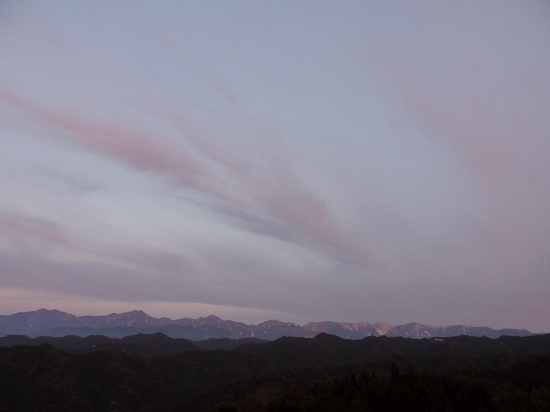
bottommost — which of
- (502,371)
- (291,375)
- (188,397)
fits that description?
(188,397)

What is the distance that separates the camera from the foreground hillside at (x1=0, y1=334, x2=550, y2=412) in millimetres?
59906

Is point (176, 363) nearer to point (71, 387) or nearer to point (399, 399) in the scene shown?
point (71, 387)

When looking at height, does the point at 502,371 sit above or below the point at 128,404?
above

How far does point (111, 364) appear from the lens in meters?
163

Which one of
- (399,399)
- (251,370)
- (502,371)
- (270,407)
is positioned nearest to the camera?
(399,399)

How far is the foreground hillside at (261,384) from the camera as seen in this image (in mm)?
59906

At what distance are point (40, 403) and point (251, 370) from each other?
97381 mm

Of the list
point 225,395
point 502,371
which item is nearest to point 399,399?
point 502,371

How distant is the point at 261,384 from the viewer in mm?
128375

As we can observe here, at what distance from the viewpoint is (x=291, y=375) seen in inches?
5871

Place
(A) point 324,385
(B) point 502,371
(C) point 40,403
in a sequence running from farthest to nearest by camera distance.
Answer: (C) point 40,403 → (B) point 502,371 → (A) point 324,385

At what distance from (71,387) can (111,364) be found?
2374cm

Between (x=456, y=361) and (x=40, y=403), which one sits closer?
(x=40, y=403)

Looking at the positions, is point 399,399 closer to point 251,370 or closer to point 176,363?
A: point 251,370
